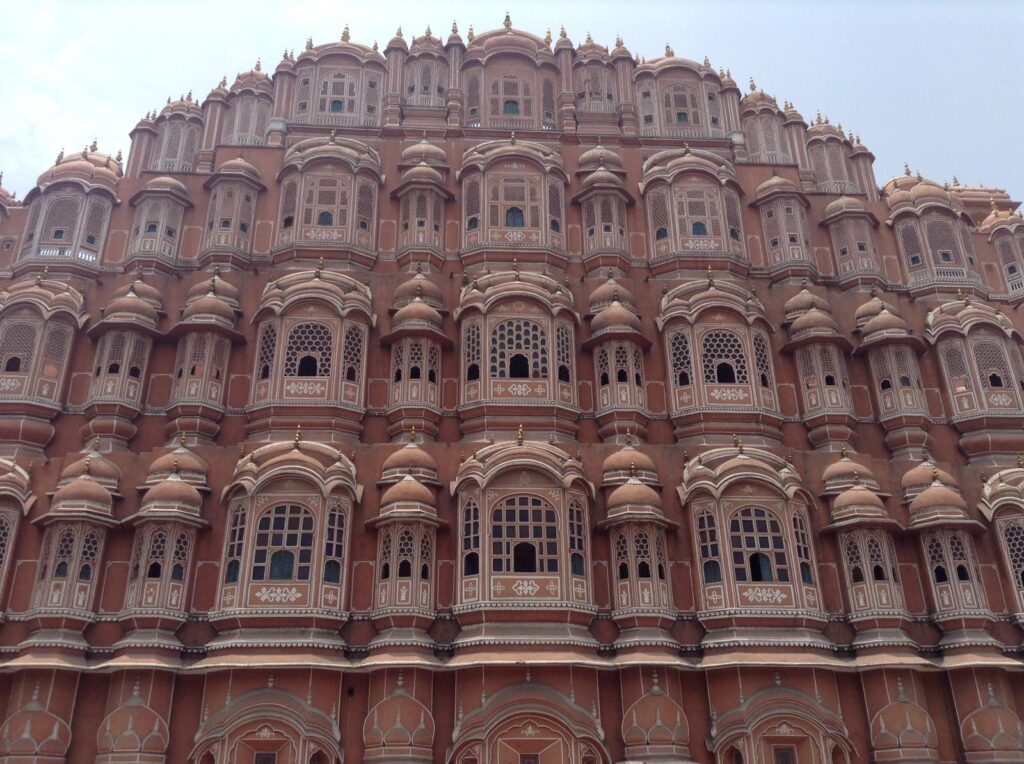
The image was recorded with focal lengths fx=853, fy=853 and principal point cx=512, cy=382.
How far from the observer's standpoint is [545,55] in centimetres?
3350

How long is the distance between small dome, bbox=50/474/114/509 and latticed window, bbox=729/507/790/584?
50.2ft

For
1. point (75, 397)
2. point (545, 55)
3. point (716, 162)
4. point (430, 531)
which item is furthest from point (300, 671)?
point (545, 55)

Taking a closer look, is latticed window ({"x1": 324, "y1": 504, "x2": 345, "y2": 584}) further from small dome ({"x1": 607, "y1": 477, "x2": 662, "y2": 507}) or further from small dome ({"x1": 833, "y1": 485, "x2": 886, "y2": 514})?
small dome ({"x1": 833, "y1": 485, "x2": 886, "y2": 514})

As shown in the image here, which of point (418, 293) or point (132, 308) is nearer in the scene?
point (132, 308)

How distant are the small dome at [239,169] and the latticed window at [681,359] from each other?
14681 mm

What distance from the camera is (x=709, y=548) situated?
21.2 metres

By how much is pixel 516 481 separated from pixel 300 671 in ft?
21.7

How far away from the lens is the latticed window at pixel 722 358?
80.1 feet

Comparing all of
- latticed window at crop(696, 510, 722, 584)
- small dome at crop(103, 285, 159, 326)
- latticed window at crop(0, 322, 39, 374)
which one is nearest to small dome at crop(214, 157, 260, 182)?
small dome at crop(103, 285, 159, 326)

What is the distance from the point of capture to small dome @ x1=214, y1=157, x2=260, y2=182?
27.8 meters

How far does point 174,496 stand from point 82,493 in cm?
216

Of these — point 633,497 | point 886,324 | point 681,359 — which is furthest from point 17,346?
point 886,324

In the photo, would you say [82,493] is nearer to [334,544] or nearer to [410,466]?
A: [334,544]

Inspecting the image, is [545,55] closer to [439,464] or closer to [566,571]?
[439,464]
